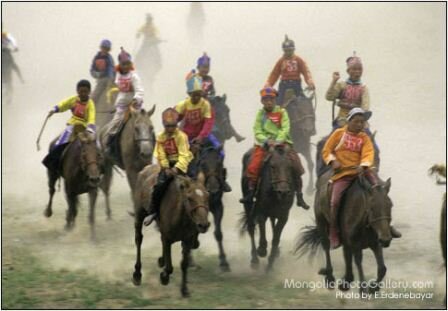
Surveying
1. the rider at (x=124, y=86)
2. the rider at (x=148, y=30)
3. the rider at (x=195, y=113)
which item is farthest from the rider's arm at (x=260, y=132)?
the rider at (x=148, y=30)

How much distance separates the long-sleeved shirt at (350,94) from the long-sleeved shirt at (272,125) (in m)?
1.12

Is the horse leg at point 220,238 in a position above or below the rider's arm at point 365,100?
below

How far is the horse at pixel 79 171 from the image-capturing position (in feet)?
45.6

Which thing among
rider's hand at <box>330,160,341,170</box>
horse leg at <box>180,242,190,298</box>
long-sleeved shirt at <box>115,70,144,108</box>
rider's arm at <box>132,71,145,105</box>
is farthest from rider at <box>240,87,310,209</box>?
long-sleeved shirt at <box>115,70,144,108</box>

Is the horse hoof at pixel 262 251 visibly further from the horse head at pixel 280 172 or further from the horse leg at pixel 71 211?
the horse leg at pixel 71 211

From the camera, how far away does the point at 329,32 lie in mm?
42062

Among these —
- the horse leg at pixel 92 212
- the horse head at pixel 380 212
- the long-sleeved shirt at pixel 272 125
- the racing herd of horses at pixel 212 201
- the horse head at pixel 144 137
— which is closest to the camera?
the horse head at pixel 380 212

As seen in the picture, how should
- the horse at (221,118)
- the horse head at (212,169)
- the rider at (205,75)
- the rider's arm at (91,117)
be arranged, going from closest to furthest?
1. the horse head at (212,169)
2. the rider's arm at (91,117)
3. the rider at (205,75)
4. the horse at (221,118)

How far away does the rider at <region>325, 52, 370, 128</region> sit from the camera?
13.8 meters

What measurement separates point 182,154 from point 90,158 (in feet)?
10.3

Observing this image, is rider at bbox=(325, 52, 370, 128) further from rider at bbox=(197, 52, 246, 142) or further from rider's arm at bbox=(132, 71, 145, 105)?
rider's arm at bbox=(132, 71, 145, 105)

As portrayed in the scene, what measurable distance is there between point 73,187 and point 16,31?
35.1 metres

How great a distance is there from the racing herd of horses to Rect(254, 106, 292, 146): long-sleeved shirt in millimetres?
487

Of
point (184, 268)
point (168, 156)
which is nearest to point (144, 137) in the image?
point (168, 156)
